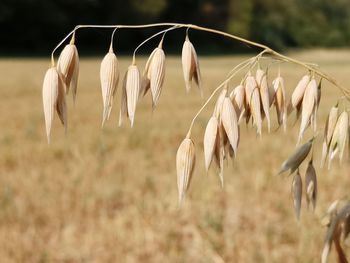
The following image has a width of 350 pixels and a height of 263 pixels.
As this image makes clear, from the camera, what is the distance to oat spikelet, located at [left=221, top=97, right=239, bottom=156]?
0.75 m

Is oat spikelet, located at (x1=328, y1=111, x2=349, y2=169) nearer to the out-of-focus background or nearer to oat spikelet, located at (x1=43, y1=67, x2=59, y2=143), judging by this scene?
the out-of-focus background

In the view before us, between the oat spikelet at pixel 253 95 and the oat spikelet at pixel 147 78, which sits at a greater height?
the oat spikelet at pixel 147 78

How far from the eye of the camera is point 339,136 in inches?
32.5

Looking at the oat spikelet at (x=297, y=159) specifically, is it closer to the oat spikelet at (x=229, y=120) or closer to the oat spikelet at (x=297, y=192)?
the oat spikelet at (x=297, y=192)

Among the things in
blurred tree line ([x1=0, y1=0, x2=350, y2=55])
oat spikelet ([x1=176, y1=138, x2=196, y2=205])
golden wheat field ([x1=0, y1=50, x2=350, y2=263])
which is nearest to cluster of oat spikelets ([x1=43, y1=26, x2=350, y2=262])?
oat spikelet ([x1=176, y1=138, x2=196, y2=205])

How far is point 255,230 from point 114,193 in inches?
42.1

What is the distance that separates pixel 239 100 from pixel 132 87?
0.14 m

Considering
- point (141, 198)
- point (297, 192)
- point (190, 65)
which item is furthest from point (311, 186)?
point (141, 198)

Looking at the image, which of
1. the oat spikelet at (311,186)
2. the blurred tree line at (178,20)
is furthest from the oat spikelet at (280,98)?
the blurred tree line at (178,20)

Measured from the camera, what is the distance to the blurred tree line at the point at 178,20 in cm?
3291

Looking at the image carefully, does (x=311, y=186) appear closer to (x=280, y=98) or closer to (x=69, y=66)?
(x=280, y=98)

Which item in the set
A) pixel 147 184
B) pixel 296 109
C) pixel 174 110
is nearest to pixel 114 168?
pixel 147 184

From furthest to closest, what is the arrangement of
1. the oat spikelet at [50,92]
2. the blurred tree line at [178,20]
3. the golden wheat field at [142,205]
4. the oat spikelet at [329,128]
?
1. the blurred tree line at [178,20]
2. the golden wheat field at [142,205]
3. the oat spikelet at [329,128]
4. the oat spikelet at [50,92]

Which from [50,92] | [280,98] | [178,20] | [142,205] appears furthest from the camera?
[178,20]
